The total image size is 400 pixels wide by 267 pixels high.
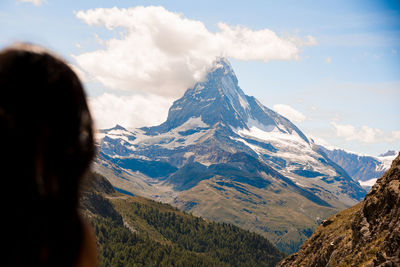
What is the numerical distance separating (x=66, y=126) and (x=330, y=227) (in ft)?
168

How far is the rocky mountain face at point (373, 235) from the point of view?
2664 centimetres

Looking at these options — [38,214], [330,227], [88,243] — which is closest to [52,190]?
[38,214]

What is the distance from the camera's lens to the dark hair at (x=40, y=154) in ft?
13.3

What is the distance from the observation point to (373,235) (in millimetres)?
33188

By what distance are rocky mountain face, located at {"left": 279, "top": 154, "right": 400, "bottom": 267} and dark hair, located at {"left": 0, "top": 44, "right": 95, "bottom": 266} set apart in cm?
2458

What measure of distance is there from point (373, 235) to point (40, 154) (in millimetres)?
34453

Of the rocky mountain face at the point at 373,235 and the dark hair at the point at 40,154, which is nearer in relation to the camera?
the dark hair at the point at 40,154

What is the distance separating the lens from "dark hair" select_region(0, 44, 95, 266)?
4.06m

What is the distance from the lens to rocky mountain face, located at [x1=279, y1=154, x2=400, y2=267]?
87.4 ft

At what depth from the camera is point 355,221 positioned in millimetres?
38250

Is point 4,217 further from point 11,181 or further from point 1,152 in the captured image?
point 1,152

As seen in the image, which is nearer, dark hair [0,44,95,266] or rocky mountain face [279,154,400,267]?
dark hair [0,44,95,266]

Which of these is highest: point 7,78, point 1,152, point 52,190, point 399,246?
point 7,78

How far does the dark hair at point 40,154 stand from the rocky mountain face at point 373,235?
2458cm
